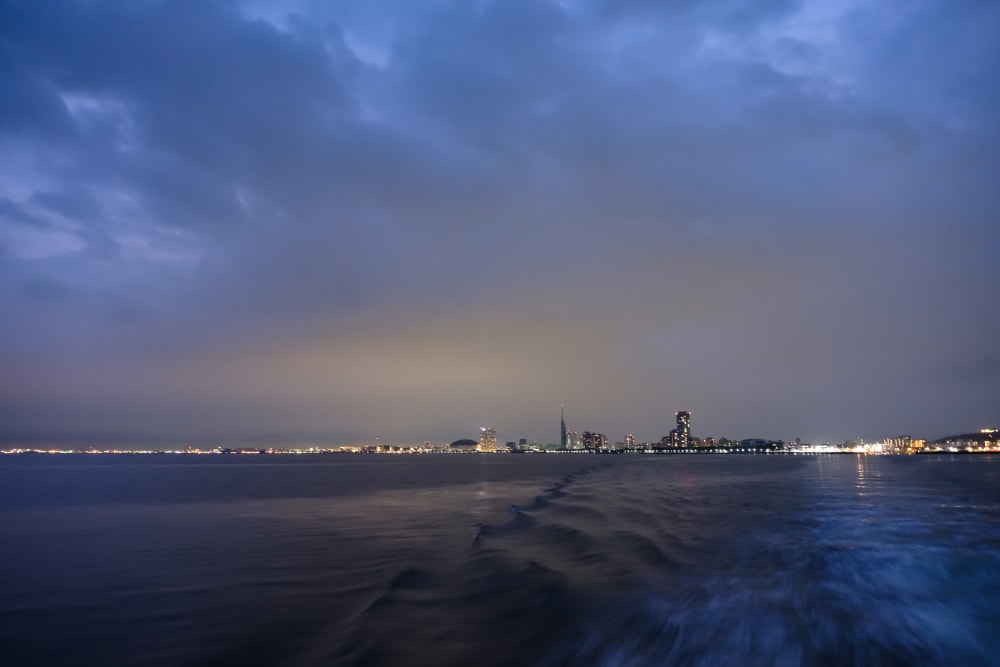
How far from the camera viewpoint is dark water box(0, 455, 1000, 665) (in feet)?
32.2

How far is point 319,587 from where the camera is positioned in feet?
46.6

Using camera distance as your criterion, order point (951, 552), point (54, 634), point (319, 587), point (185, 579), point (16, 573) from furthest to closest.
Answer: point (951, 552)
point (16, 573)
point (185, 579)
point (319, 587)
point (54, 634)

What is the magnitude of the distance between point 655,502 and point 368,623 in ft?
88.4

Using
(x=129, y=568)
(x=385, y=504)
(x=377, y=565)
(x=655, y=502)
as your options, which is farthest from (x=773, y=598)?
(x=385, y=504)

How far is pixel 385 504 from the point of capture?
36.3 meters

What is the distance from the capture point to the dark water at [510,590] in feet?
32.2

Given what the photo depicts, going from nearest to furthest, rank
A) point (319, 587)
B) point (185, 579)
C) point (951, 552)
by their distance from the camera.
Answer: point (319, 587), point (185, 579), point (951, 552)

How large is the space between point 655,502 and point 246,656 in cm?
2916

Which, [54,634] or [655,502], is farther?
[655,502]

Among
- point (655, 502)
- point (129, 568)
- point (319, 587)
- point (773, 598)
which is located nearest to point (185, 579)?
point (129, 568)

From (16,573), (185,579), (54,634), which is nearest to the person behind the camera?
(54,634)

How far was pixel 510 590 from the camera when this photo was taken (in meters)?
13.7

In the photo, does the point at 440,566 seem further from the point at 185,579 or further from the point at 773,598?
the point at 773,598

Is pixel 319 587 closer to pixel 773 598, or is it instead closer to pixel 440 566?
pixel 440 566
